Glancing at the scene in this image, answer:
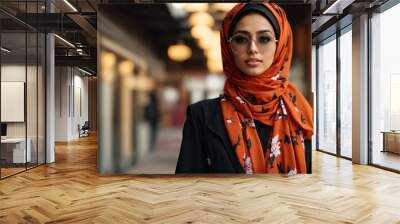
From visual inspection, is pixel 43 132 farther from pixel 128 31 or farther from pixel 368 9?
pixel 368 9

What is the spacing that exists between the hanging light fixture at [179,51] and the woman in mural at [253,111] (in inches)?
22.8

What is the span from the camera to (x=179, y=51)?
6020 millimetres

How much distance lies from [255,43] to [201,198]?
239 cm

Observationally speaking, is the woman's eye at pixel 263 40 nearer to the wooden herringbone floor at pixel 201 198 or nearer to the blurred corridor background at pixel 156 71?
the blurred corridor background at pixel 156 71

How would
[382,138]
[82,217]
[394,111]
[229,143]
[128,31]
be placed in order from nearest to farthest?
[82,217] < [229,143] < [128,31] < [394,111] < [382,138]

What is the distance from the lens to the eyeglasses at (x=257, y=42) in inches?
220

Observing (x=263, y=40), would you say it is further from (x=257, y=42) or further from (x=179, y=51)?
(x=179, y=51)

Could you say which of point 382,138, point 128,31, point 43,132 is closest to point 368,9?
point 382,138

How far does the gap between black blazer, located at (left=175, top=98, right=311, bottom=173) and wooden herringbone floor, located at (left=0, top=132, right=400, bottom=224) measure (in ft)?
0.79

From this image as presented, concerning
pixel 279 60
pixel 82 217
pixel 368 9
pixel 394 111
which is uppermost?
pixel 368 9

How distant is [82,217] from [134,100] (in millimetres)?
2506

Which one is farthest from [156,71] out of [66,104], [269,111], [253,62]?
[66,104]

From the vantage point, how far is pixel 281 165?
577 centimetres

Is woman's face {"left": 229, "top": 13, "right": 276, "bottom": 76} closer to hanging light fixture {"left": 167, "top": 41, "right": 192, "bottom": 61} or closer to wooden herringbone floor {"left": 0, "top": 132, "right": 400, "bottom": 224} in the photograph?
hanging light fixture {"left": 167, "top": 41, "right": 192, "bottom": 61}
